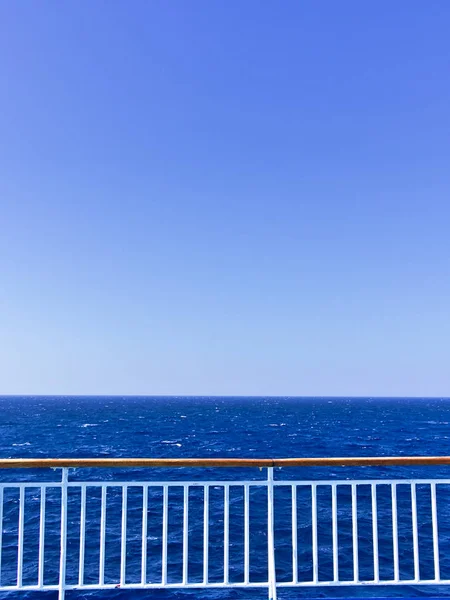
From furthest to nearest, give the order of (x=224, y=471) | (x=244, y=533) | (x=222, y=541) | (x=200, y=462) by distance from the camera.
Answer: (x=224, y=471), (x=222, y=541), (x=244, y=533), (x=200, y=462)

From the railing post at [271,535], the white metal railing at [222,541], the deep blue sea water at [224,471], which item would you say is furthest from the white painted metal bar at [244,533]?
the deep blue sea water at [224,471]

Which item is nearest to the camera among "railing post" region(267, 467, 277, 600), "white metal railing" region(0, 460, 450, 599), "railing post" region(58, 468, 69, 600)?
"railing post" region(58, 468, 69, 600)

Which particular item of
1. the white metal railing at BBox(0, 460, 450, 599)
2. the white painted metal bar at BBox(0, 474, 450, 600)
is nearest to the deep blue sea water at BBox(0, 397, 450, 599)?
the white metal railing at BBox(0, 460, 450, 599)

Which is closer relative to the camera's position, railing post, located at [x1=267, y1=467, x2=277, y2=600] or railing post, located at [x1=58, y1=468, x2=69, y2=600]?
railing post, located at [x1=58, y1=468, x2=69, y2=600]

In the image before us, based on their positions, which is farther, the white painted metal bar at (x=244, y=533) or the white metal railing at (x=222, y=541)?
the white metal railing at (x=222, y=541)

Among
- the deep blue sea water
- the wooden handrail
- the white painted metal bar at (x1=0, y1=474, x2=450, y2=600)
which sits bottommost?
the deep blue sea water

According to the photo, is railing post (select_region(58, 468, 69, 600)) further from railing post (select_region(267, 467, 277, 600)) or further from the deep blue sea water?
the deep blue sea water

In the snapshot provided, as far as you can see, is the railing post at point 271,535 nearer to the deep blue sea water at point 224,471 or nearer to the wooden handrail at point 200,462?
the wooden handrail at point 200,462

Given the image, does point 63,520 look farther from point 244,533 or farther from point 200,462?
point 244,533

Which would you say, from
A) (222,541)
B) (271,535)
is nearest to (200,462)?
(271,535)

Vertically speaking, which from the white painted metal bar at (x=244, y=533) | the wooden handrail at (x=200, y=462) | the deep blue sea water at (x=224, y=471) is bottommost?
the deep blue sea water at (x=224, y=471)

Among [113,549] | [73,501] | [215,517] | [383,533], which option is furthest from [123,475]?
[383,533]

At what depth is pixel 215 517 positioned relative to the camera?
13078 millimetres

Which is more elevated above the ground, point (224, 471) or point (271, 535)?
point (271, 535)
